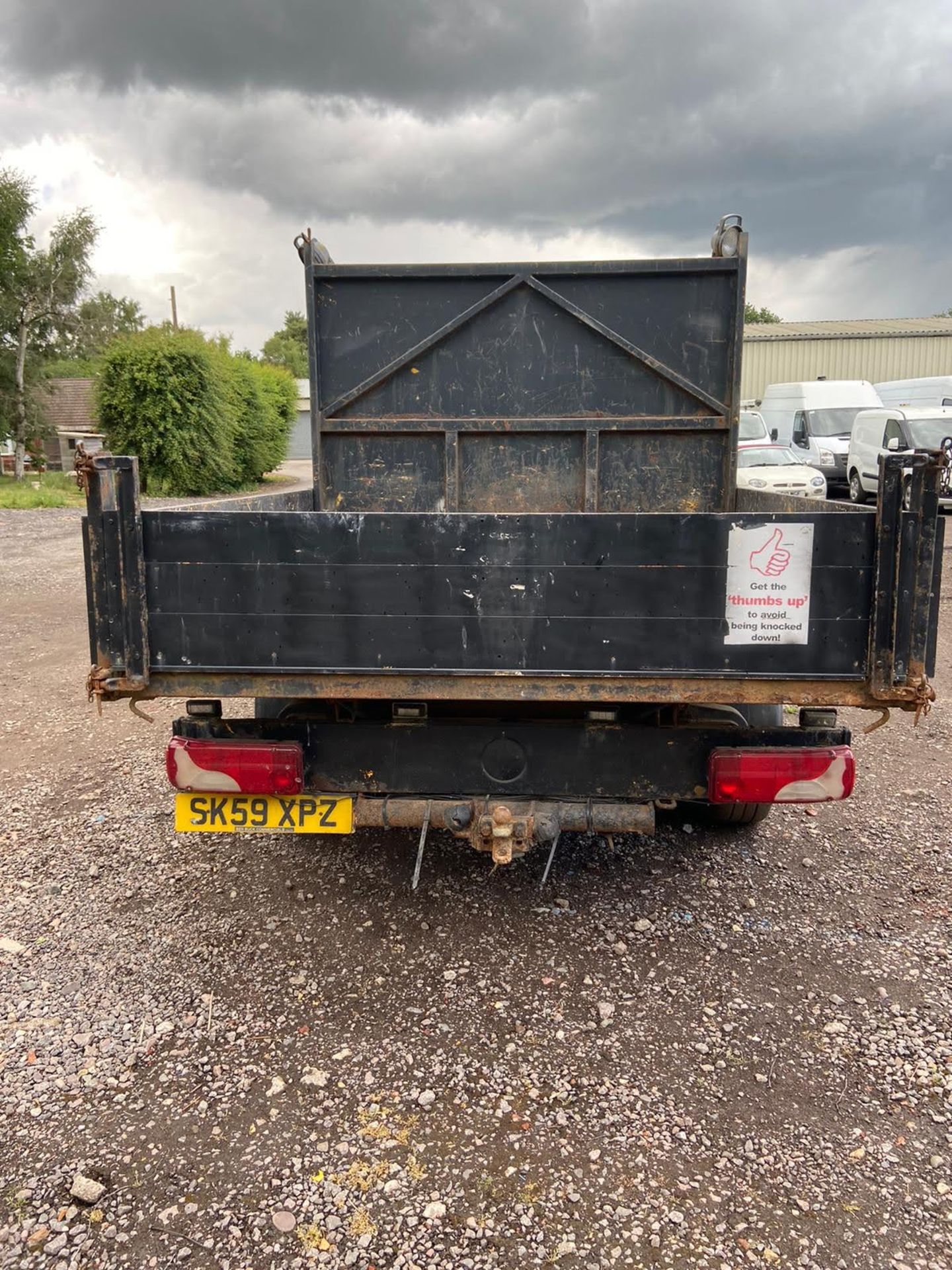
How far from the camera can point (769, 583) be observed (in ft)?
8.45

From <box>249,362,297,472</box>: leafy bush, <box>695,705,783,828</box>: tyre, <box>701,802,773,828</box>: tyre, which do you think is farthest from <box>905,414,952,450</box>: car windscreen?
<box>249,362,297,472</box>: leafy bush

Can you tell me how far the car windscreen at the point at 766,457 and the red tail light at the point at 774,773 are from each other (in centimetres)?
1264

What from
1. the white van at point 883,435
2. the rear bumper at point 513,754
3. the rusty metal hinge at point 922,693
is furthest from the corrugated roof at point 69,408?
the rusty metal hinge at point 922,693

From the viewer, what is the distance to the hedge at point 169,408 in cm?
2059

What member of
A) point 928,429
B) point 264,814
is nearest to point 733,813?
point 264,814

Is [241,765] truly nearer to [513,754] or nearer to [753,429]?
[513,754]

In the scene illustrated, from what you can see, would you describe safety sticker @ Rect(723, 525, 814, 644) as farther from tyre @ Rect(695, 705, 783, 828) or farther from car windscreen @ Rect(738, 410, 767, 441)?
car windscreen @ Rect(738, 410, 767, 441)

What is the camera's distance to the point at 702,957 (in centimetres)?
322

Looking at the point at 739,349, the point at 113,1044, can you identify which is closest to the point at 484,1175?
the point at 113,1044

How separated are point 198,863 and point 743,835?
99.0 inches

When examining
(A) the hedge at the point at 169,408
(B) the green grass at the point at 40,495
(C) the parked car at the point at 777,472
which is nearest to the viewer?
(C) the parked car at the point at 777,472

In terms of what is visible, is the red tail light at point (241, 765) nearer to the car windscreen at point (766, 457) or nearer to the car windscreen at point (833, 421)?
the car windscreen at point (766, 457)

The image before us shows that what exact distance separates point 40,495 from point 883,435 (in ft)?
58.8

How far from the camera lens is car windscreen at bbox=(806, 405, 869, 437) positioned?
18.5m
